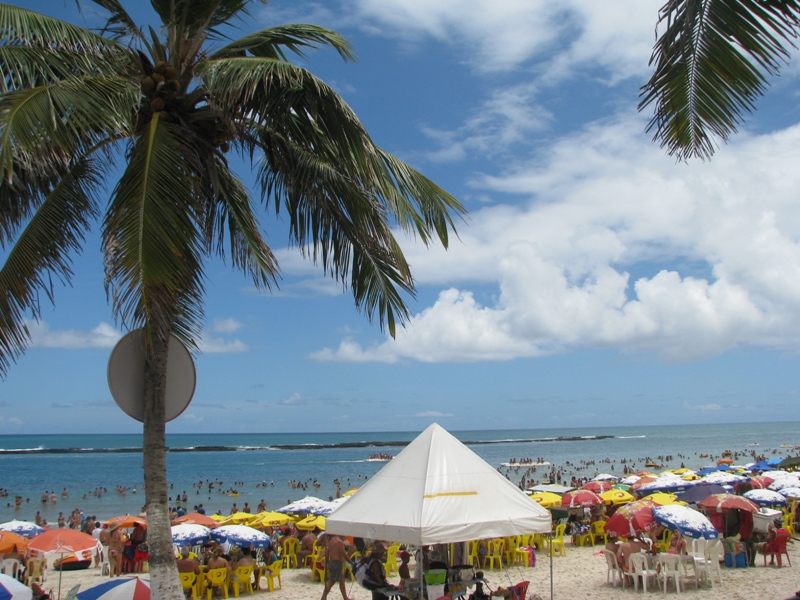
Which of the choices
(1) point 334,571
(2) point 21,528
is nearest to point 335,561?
(1) point 334,571

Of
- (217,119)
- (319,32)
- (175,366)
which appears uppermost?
(319,32)

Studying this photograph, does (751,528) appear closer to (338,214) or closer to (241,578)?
(241,578)

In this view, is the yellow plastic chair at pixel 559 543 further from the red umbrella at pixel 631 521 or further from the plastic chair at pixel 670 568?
the plastic chair at pixel 670 568

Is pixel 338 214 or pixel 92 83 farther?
pixel 338 214

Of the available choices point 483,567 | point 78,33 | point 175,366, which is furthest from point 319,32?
point 483,567

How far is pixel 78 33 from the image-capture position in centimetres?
518

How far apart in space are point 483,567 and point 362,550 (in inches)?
106

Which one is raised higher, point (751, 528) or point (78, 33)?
point (78, 33)

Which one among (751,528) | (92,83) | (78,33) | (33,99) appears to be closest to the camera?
(33,99)

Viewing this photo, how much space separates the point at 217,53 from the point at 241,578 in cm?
907

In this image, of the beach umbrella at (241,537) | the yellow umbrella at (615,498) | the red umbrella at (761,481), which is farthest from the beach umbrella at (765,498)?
the beach umbrella at (241,537)

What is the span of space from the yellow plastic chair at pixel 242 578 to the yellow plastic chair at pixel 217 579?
0.52 ft

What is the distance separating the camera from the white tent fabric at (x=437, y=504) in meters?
6.98

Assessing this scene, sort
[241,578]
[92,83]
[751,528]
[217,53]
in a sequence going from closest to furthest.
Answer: [92,83] → [217,53] → [241,578] → [751,528]
